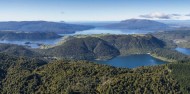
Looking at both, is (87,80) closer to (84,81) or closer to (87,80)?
(87,80)

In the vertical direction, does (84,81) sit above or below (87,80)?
below

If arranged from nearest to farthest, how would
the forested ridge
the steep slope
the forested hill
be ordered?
the steep slope, the forested ridge, the forested hill

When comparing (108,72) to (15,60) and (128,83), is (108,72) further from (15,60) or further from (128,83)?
(15,60)

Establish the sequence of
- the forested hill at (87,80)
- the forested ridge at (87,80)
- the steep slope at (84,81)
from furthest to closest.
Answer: the forested hill at (87,80), the forested ridge at (87,80), the steep slope at (84,81)

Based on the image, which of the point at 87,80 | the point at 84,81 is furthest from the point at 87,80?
the point at 84,81

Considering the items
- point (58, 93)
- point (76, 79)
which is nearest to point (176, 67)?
point (76, 79)

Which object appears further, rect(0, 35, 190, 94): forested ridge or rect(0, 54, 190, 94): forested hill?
rect(0, 54, 190, 94): forested hill

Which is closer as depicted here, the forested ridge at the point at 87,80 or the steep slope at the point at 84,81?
the steep slope at the point at 84,81

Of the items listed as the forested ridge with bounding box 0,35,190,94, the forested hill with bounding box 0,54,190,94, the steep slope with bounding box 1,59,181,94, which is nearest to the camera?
the steep slope with bounding box 1,59,181,94

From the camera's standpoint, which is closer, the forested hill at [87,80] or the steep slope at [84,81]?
the steep slope at [84,81]

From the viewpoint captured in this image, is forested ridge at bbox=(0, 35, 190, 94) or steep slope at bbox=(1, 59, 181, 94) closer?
steep slope at bbox=(1, 59, 181, 94)

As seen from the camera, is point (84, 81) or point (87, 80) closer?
point (84, 81)

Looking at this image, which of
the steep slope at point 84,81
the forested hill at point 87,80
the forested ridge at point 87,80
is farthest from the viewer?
the forested hill at point 87,80
